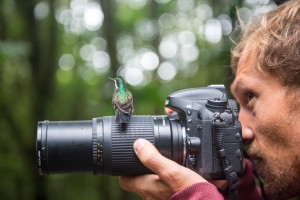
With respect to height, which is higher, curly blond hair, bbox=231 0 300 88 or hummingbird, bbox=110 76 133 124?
curly blond hair, bbox=231 0 300 88

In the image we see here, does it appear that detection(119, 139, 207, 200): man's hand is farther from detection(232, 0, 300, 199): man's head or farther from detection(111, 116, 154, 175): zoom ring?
detection(232, 0, 300, 199): man's head

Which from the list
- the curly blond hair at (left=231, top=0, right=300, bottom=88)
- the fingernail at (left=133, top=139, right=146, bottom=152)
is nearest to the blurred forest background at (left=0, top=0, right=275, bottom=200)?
the curly blond hair at (left=231, top=0, right=300, bottom=88)

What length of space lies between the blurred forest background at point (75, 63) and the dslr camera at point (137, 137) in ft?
2.59

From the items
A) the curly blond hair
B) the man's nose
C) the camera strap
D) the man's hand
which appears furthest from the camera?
the man's nose

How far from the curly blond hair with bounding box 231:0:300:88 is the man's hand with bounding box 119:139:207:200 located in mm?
586

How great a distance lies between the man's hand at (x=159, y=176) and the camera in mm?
1554

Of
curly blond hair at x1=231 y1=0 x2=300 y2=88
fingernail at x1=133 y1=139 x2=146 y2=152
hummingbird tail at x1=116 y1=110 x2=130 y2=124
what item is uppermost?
curly blond hair at x1=231 y1=0 x2=300 y2=88

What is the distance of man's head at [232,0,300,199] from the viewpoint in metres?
1.78

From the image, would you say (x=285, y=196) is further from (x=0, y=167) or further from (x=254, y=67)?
(x=0, y=167)

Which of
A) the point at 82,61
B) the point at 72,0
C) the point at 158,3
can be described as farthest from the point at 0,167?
the point at 82,61

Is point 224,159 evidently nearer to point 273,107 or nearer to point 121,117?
point 273,107

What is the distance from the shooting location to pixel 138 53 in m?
10.9

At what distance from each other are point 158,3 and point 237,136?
584 cm

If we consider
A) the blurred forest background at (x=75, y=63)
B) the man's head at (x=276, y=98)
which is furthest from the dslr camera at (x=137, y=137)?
the blurred forest background at (x=75, y=63)
